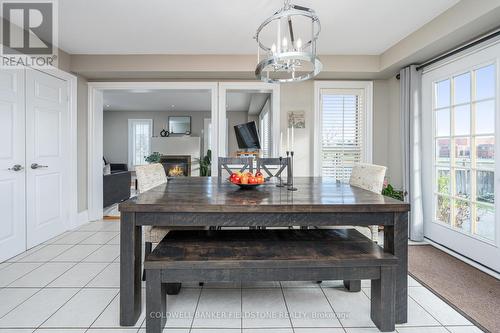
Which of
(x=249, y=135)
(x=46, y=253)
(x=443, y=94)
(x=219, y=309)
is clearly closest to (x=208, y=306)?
(x=219, y=309)

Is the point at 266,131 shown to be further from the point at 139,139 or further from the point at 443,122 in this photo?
the point at 139,139

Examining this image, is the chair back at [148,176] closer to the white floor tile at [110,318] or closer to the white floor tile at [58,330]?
the white floor tile at [110,318]

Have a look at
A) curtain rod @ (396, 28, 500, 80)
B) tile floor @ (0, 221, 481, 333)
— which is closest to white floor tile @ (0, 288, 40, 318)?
tile floor @ (0, 221, 481, 333)

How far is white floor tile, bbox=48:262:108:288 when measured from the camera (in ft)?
7.35

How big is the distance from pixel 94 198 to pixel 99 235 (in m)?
0.92

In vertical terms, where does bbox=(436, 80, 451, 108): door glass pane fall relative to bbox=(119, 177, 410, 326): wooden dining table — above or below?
above

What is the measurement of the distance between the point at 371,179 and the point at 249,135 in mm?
3148

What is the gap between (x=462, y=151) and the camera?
110 inches

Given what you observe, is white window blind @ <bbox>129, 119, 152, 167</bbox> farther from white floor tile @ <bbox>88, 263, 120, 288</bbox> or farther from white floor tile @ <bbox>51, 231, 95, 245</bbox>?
white floor tile @ <bbox>88, 263, 120, 288</bbox>

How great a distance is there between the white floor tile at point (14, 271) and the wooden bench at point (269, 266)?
1666 mm

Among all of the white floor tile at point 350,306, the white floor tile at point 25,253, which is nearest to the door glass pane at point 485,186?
the white floor tile at point 350,306

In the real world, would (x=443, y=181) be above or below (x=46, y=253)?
above

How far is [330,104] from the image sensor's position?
4.09 metres

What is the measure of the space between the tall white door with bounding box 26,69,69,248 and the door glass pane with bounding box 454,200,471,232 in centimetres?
484
